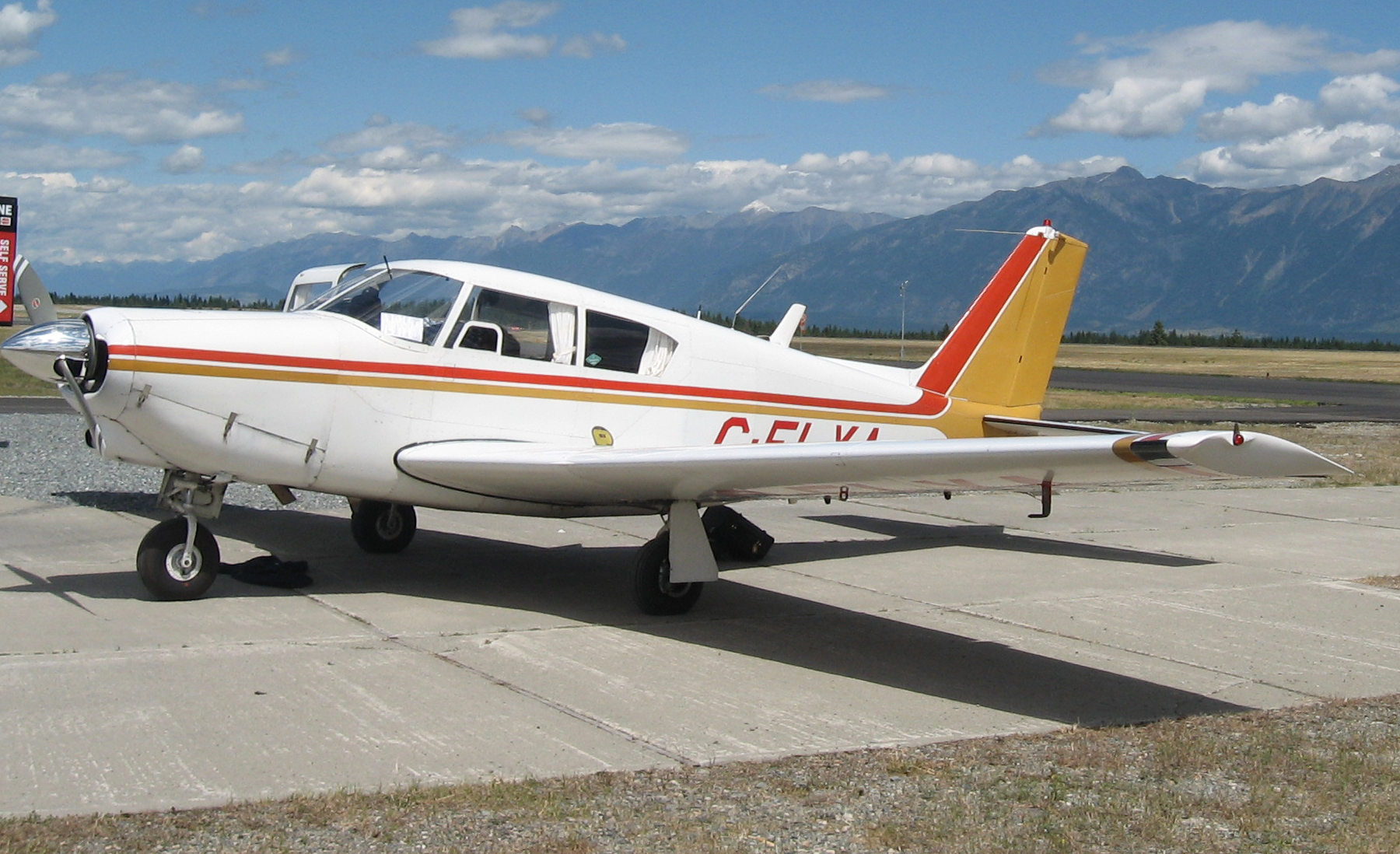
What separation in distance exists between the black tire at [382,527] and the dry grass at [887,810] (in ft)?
16.0

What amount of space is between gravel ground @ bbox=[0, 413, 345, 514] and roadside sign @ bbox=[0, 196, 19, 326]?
560 centimetres

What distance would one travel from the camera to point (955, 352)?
31.4 ft

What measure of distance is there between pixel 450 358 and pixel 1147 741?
14.2ft

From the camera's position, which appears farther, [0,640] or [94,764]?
[0,640]

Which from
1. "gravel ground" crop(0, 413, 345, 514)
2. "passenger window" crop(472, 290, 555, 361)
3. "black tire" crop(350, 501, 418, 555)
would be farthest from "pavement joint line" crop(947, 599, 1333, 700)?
"gravel ground" crop(0, 413, 345, 514)

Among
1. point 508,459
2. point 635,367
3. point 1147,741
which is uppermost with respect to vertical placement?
point 635,367

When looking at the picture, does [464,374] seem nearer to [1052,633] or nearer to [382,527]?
[382,527]

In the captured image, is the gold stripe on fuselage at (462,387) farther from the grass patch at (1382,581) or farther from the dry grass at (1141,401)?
the dry grass at (1141,401)

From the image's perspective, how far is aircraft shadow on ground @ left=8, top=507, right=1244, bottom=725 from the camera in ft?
19.4

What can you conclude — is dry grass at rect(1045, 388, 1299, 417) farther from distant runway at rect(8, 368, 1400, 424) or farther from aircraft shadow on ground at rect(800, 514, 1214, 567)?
aircraft shadow on ground at rect(800, 514, 1214, 567)

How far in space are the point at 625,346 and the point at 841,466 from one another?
7.97 ft

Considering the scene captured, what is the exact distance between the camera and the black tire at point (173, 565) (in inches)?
270

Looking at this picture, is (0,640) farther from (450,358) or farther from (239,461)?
(450,358)

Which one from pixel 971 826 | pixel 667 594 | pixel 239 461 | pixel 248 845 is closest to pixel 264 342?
pixel 239 461
